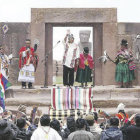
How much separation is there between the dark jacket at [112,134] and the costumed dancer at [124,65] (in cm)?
716

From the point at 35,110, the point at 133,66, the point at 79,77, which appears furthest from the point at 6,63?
the point at 35,110

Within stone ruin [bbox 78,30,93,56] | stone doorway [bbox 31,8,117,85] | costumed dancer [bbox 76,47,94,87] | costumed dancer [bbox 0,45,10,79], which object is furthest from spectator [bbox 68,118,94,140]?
stone ruin [bbox 78,30,93,56]

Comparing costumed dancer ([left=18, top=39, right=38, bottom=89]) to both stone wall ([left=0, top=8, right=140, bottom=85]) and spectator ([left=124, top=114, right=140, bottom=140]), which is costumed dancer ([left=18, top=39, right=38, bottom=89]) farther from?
spectator ([left=124, top=114, right=140, bottom=140])

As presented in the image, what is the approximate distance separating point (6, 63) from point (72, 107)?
11.1ft

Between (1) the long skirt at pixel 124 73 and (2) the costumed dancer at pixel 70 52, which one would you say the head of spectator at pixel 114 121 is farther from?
(1) the long skirt at pixel 124 73

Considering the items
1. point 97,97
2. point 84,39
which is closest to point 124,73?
point 97,97

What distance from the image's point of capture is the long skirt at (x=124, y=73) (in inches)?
506

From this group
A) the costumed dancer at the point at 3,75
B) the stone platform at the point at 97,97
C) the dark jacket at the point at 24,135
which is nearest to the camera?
the dark jacket at the point at 24,135

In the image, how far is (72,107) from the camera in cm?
1018

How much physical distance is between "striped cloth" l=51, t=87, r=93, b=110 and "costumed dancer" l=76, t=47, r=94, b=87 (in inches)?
92.9

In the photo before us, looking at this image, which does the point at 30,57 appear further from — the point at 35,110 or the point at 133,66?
the point at 35,110

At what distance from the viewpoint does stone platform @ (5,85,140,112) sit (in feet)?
38.1

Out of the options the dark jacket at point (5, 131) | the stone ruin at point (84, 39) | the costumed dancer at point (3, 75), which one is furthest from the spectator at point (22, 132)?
the stone ruin at point (84, 39)

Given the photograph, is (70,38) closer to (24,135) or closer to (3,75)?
(3,75)
